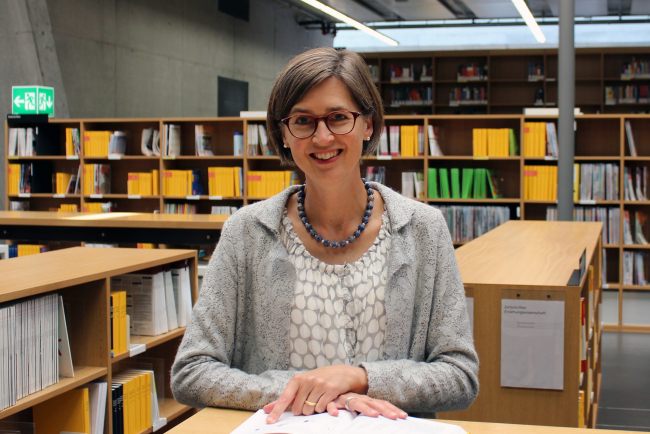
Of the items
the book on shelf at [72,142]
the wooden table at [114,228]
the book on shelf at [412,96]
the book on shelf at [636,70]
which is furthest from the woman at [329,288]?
the book on shelf at [636,70]

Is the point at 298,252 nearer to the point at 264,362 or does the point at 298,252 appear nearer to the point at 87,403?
the point at 264,362

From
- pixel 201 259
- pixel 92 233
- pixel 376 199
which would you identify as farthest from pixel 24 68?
pixel 376 199

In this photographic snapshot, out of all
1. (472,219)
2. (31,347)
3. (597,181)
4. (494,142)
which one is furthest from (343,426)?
(597,181)

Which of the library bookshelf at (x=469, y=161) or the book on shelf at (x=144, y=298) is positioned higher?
the library bookshelf at (x=469, y=161)

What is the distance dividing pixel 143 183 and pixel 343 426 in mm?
6227

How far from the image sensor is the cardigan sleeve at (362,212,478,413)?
117 cm

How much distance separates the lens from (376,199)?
1425 mm

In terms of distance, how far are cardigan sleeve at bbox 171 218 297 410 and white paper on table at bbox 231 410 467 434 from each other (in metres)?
0.12

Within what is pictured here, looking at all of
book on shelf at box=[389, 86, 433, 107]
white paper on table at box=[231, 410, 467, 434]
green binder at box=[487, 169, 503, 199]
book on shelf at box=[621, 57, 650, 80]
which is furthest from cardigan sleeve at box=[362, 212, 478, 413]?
book on shelf at box=[621, 57, 650, 80]

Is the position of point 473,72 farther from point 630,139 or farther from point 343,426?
point 343,426

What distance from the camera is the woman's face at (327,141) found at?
1.23 m

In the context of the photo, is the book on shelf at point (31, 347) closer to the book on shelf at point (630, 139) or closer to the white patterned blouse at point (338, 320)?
the white patterned blouse at point (338, 320)

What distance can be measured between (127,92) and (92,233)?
16.2ft

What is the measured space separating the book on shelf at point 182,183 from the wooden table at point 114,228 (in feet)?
6.98
